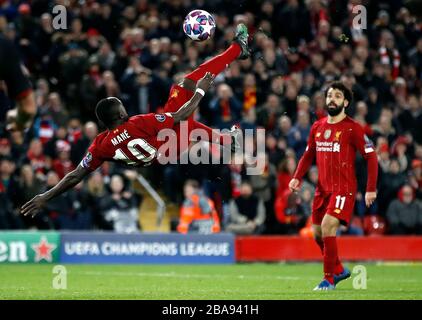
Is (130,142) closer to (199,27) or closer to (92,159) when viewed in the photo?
(92,159)

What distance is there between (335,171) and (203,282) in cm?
291

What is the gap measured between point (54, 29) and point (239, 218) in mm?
5871

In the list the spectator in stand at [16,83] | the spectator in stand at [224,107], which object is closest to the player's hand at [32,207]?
the spectator in stand at [16,83]

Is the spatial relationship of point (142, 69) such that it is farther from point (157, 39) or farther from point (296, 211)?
point (296, 211)

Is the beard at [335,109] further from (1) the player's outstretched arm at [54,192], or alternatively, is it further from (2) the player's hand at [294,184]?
(1) the player's outstretched arm at [54,192]

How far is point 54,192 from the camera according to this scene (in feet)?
41.7

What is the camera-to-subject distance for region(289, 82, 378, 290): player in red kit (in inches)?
511

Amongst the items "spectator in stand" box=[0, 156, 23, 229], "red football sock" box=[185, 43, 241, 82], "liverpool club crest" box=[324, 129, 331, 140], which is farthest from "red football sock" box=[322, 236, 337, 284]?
"spectator in stand" box=[0, 156, 23, 229]

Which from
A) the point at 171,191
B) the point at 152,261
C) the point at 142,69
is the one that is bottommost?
the point at 152,261

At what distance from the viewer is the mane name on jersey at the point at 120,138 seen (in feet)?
42.6

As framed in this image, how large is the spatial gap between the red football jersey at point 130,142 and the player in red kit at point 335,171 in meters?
1.90

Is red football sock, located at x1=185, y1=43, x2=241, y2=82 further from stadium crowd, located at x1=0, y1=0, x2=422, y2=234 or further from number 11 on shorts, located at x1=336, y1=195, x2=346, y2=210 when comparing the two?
stadium crowd, located at x1=0, y1=0, x2=422, y2=234
